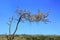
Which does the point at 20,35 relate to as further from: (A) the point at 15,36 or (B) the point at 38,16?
(B) the point at 38,16

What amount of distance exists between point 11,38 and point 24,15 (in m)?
3.84

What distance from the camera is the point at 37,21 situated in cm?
4600

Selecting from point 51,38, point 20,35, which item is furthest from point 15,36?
point 51,38

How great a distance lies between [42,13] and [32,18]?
1507 mm

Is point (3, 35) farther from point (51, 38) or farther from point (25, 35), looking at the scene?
point (51, 38)

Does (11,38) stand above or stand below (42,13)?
below

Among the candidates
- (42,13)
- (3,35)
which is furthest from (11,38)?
(42,13)

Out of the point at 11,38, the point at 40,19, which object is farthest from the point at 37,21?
the point at 11,38

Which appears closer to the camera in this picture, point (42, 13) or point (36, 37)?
point (42, 13)

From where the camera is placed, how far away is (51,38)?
2045 inches

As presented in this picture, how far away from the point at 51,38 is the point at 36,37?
213 centimetres

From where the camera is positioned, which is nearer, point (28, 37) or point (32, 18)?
point (32, 18)

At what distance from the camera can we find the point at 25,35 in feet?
169

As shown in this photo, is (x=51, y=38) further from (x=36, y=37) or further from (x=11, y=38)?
(x=11, y=38)
